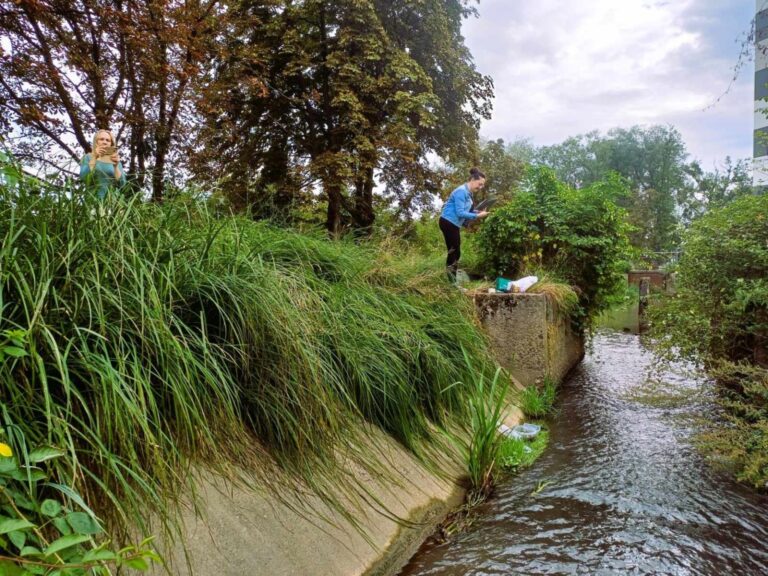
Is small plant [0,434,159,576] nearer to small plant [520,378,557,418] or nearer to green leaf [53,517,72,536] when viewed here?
green leaf [53,517,72,536]

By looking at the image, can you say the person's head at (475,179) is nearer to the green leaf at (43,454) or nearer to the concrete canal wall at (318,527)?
the concrete canal wall at (318,527)

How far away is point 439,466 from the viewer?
2.76 m

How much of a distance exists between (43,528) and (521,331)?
4.48 metres

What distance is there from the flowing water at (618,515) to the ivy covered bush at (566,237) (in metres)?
2.97

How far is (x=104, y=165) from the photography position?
121 inches

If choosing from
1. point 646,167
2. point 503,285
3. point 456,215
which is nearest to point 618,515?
point 503,285

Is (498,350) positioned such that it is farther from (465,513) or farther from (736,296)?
(465,513)

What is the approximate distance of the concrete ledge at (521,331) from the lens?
491 cm

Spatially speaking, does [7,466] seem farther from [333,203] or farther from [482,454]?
[333,203]

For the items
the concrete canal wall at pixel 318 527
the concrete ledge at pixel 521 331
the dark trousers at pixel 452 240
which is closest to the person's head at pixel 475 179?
the dark trousers at pixel 452 240

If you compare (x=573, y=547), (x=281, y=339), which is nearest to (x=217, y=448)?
(x=281, y=339)

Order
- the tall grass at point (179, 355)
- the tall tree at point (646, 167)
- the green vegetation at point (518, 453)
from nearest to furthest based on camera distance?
the tall grass at point (179, 355) < the green vegetation at point (518, 453) < the tall tree at point (646, 167)

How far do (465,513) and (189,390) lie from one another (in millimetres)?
1750

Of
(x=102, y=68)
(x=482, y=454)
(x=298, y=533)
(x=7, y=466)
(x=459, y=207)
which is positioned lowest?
(x=482, y=454)
